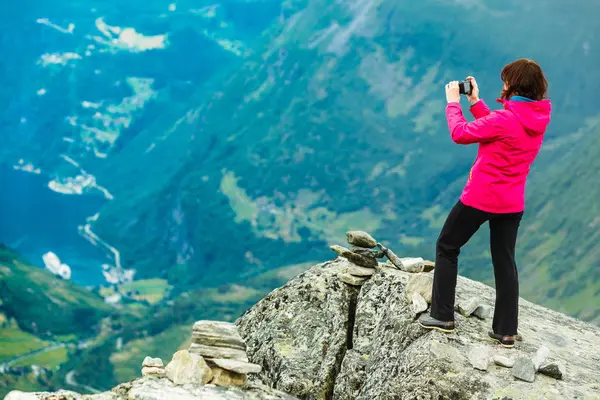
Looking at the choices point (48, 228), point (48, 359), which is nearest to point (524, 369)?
point (48, 359)

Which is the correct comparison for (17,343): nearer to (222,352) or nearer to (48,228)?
(48,228)

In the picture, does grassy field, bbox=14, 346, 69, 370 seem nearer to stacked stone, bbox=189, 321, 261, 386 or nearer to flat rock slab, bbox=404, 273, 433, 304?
flat rock slab, bbox=404, 273, 433, 304

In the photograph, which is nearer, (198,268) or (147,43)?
(198,268)

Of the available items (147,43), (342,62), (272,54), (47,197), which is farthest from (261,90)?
(47,197)

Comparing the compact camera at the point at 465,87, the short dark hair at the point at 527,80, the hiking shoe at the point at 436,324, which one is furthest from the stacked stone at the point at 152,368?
the short dark hair at the point at 527,80

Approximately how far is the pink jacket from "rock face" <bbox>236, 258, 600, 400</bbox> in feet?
5.21

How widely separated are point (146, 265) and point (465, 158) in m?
30.6

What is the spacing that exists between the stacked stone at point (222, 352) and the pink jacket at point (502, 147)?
285 centimetres

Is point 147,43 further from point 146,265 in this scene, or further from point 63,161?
point 146,265

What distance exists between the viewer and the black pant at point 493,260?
7.60 metres

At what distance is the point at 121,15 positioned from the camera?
7356cm

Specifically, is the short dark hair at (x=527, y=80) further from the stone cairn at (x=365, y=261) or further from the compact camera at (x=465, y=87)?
the stone cairn at (x=365, y=261)

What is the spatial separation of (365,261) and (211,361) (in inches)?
137

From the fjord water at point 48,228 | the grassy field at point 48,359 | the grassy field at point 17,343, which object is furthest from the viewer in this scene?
the fjord water at point 48,228
